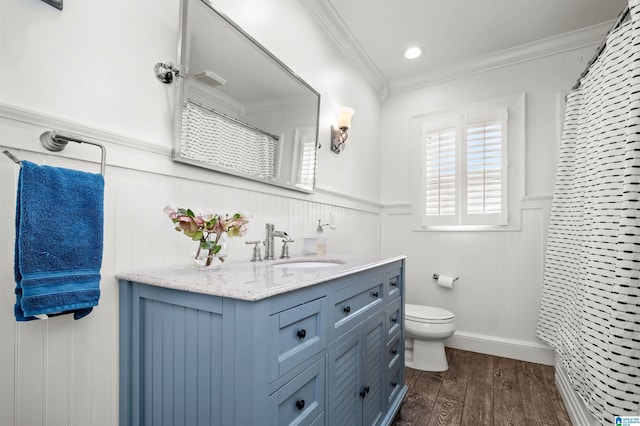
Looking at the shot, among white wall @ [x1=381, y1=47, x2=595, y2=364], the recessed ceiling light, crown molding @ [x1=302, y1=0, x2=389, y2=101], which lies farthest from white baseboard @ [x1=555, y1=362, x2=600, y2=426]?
crown molding @ [x1=302, y1=0, x2=389, y2=101]

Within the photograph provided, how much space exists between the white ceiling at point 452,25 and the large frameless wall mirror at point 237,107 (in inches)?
31.1

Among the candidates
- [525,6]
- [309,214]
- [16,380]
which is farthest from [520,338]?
[16,380]

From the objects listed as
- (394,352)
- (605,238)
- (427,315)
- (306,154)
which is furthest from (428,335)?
(306,154)

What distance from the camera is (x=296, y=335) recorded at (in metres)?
0.95

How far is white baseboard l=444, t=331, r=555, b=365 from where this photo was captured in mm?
2527

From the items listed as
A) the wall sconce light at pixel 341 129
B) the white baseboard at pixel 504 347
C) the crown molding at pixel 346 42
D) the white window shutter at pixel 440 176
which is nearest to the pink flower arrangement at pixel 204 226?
the wall sconce light at pixel 341 129

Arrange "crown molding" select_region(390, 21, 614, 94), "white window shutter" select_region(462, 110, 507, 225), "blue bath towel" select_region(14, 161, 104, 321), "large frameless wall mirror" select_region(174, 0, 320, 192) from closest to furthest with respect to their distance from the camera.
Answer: "blue bath towel" select_region(14, 161, 104, 321) → "large frameless wall mirror" select_region(174, 0, 320, 192) → "crown molding" select_region(390, 21, 614, 94) → "white window shutter" select_region(462, 110, 507, 225)

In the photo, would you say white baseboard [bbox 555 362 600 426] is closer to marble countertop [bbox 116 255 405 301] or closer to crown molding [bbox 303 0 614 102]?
marble countertop [bbox 116 255 405 301]

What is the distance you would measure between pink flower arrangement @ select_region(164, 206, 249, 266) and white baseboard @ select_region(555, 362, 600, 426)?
184 cm

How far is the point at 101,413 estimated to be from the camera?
102 cm

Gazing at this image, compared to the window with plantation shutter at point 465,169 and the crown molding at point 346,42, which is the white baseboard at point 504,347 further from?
the crown molding at point 346,42

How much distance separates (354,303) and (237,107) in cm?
105

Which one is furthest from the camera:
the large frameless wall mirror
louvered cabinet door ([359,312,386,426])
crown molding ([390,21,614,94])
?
crown molding ([390,21,614,94])

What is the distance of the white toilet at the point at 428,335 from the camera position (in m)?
2.32
